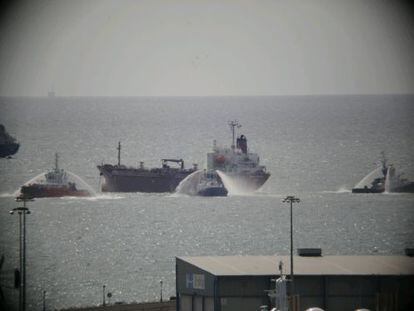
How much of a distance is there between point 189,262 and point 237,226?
66.0 m

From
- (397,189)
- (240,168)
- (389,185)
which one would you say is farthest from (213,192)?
(397,189)

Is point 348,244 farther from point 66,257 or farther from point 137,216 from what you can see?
point 137,216

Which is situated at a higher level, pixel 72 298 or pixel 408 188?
pixel 408 188

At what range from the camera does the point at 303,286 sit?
231 ft

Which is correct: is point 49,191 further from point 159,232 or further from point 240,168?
point 159,232

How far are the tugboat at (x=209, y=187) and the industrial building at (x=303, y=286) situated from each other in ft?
307

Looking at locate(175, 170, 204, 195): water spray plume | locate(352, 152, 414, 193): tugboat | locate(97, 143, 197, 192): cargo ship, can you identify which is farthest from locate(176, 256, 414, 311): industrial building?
locate(97, 143, 197, 192): cargo ship

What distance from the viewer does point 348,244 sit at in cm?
12206

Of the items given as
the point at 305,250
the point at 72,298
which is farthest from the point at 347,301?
the point at 72,298

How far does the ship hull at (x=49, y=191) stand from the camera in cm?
15975

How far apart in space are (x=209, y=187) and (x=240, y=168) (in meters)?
8.86

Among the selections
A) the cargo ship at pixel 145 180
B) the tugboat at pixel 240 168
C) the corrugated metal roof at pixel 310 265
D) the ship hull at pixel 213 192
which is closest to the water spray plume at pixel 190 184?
the cargo ship at pixel 145 180

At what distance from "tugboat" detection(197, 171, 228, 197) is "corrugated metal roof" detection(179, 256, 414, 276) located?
8952 centimetres

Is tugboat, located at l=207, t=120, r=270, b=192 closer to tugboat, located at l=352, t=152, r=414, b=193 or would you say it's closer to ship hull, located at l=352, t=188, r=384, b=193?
ship hull, located at l=352, t=188, r=384, b=193
